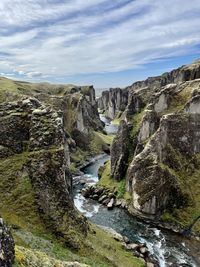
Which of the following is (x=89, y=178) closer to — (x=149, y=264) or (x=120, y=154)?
(x=120, y=154)

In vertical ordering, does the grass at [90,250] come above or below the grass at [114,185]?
above

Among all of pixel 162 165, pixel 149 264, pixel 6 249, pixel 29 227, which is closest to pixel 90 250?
pixel 29 227

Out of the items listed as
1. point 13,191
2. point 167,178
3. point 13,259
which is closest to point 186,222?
point 167,178

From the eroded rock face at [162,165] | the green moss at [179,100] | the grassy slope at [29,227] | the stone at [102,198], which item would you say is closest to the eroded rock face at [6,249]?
the grassy slope at [29,227]

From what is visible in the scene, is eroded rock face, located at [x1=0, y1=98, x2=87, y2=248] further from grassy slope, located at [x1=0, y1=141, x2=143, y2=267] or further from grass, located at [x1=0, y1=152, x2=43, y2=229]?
grassy slope, located at [x1=0, y1=141, x2=143, y2=267]

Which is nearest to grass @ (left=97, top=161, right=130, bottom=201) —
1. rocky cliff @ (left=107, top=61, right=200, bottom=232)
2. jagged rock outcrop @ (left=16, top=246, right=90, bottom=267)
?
rocky cliff @ (left=107, top=61, right=200, bottom=232)

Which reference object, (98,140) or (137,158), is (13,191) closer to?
(137,158)

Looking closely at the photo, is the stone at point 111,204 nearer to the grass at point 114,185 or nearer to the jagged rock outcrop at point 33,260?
the grass at point 114,185
